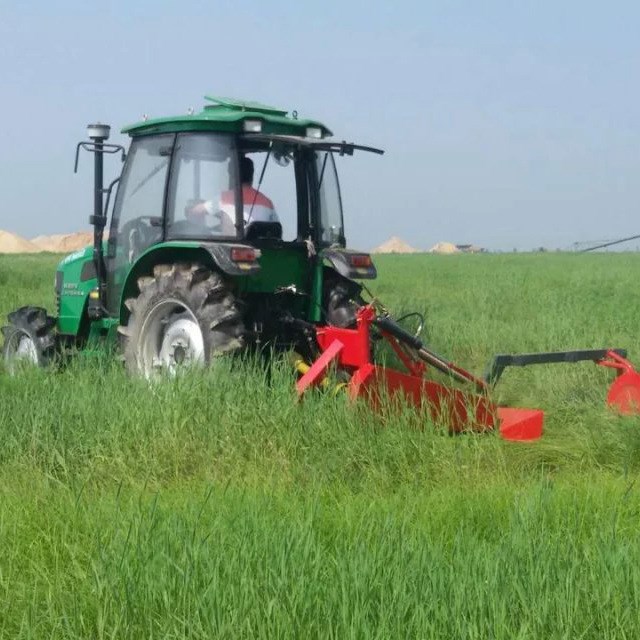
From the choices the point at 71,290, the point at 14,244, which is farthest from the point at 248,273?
the point at 14,244

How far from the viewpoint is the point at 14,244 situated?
284 ft

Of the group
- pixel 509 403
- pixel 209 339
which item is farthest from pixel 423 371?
pixel 209 339

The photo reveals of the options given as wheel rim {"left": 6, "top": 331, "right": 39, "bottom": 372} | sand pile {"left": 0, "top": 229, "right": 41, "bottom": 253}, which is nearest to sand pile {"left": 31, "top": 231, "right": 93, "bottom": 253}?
sand pile {"left": 0, "top": 229, "right": 41, "bottom": 253}

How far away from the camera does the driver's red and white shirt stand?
24.4 ft

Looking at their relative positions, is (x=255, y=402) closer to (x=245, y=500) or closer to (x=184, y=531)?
(x=245, y=500)

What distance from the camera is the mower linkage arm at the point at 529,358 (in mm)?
7340

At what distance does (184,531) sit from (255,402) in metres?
2.46

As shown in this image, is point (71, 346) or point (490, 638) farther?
point (71, 346)

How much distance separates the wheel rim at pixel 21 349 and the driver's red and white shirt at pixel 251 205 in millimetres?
2360

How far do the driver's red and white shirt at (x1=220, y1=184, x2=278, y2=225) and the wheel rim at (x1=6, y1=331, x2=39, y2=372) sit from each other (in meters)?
2.36

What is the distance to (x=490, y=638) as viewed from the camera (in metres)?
3.03

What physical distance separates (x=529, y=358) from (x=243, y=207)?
6.76ft

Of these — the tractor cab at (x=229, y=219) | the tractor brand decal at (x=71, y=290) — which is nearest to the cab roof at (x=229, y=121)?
the tractor cab at (x=229, y=219)

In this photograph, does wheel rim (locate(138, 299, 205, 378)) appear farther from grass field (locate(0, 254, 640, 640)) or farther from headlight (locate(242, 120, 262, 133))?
headlight (locate(242, 120, 262, 133))
